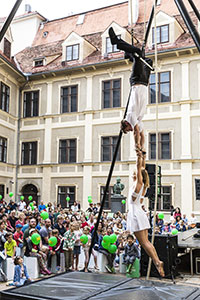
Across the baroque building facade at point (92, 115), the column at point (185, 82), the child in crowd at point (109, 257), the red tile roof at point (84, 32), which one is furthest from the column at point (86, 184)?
the child in crowd at point (109, 257)

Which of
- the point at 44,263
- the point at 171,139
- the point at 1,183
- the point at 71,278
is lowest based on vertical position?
the point at 44,263

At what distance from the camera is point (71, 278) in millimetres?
4551

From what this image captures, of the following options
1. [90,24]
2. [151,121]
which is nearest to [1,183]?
[151,121]

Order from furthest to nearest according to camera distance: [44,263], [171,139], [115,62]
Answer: [115,62] → [171,139] → [44,263]

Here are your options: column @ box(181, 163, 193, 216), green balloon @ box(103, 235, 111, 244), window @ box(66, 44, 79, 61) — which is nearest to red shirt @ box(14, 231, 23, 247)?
green balloon @ box(103, 235, 111, 244)

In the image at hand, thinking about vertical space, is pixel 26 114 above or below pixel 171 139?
above

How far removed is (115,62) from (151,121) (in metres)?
4.27

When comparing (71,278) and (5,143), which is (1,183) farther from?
(71,278)

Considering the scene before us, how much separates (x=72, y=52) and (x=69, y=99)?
129 inches

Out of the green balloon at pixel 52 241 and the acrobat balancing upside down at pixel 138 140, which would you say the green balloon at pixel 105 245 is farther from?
the acrobat balancing upside down at pixel 138 140

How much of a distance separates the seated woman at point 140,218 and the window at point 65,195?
18.6 m

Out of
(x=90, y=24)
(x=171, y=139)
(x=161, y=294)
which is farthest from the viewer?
(x=90, y=24)

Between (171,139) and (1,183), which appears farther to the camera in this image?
(1,183)

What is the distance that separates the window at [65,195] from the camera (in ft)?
74.0
